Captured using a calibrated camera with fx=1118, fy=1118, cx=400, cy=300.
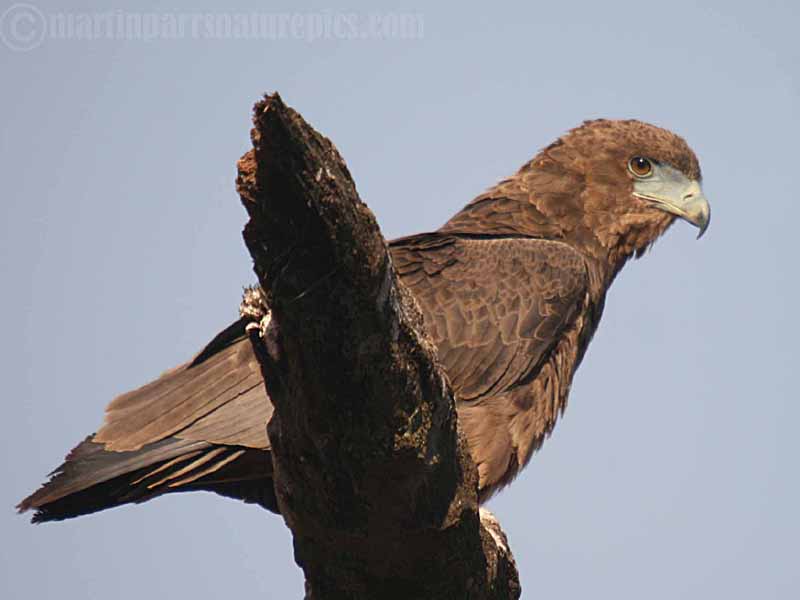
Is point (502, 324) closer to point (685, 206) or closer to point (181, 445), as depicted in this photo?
point (685, 206)

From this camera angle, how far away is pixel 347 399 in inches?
121

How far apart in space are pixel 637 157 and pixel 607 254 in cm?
74

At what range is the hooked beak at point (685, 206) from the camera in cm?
726

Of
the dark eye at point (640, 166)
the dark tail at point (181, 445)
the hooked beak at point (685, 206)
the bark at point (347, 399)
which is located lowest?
the bark at point (347, 399)

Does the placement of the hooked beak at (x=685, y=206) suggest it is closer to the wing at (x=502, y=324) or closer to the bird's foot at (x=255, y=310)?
the wing at (x=502, y=324)

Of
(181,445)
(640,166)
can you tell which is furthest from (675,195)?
(181,445)

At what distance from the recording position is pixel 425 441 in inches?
130

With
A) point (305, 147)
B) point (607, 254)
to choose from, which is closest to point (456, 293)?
point (607, 254)

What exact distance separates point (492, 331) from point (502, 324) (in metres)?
0.09

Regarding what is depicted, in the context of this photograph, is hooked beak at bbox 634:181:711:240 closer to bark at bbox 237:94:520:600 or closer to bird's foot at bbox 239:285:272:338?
bark at bbox 237:94:520:600

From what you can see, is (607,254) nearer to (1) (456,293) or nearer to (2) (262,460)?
(1) (456,293)

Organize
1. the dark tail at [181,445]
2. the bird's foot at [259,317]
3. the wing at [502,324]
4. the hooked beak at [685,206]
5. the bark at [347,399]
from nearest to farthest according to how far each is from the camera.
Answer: the bark at [347,399], the bird's foot at [259,317], the dark tail at [181,445], the wing at [502,324], the hooked beak at [685,206]

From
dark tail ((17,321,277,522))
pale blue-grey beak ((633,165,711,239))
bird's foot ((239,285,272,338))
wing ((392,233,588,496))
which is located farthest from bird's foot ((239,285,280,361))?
pale blue-grey beak ((633,165,711,239))

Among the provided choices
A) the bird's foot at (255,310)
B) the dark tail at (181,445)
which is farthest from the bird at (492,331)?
the bird's foot at (255,310)
